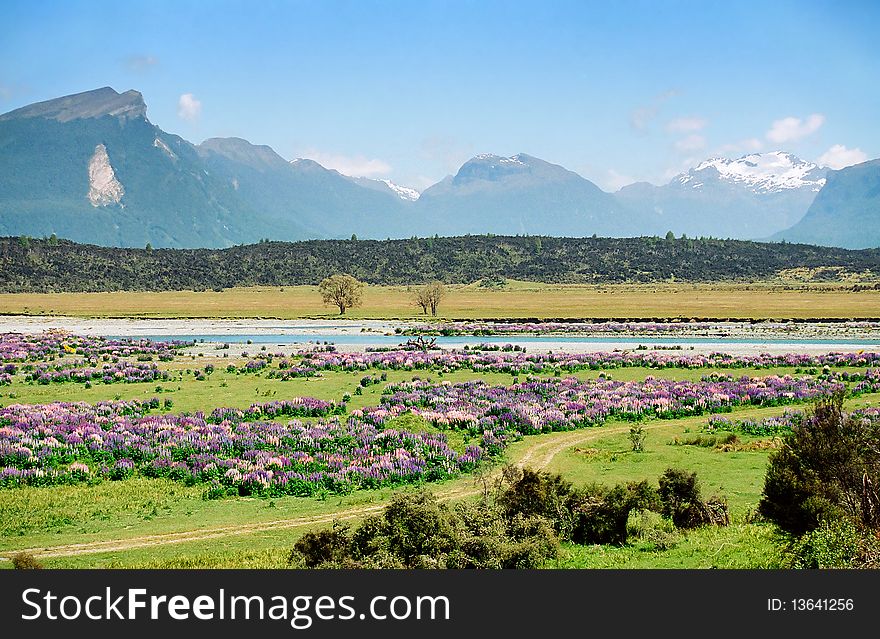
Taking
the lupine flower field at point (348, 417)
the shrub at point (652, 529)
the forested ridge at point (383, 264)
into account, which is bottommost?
the lupine flower field at point (348, 417)

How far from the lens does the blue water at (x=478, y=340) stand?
60312 millimetres

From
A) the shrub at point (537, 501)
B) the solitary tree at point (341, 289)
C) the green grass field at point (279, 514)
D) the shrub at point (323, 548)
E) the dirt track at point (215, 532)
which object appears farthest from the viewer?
the solitary tree at point (341, 289)

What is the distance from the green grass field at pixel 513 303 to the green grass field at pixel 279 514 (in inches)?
2618

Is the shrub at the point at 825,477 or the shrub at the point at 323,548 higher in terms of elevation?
the shrub at the point at 825,477

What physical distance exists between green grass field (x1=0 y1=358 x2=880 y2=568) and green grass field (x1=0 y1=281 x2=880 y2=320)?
6650 cm

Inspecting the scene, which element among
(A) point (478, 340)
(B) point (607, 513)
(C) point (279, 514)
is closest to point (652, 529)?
(B) point (607, 513)

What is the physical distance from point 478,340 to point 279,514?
155 ft

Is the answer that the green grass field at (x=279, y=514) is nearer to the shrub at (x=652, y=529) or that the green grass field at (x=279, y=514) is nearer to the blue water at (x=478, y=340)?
the shrub at (x=652, y=529)

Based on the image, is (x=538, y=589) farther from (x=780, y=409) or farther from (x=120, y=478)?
(x=780, y=409)

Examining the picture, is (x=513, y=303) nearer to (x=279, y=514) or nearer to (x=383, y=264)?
(x=383, y=264)

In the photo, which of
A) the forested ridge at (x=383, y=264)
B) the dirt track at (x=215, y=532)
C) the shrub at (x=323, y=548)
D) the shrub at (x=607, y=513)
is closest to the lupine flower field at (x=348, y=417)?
the dirt track at (x=215, y=532)

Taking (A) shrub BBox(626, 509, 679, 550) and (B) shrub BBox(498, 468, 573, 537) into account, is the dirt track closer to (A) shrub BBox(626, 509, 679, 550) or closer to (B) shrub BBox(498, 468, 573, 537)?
(B) shrub BBox(498, 468, 573, 537)

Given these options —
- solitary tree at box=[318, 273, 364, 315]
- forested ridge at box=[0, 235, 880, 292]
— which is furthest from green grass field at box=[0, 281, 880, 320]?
forested ridge at box=[0, 235, 880, 292]

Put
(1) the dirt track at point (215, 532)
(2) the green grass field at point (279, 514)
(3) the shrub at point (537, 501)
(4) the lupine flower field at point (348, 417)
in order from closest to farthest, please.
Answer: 1. (2) the green grass field at point (279, 514)
2. (3) the shrub at point (537, 501)
3. (1) the dirt track at point (215, 532)
4. (4) the lupine flower field at point (348, 417)
